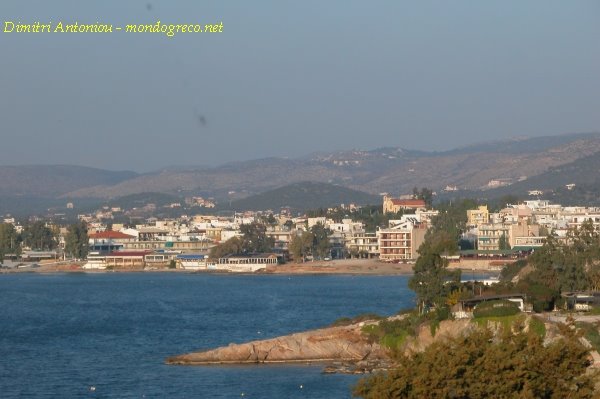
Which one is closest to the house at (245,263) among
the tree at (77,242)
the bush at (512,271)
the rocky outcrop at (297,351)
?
the tree at (77,242)

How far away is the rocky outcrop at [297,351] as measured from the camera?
32188 millimetres

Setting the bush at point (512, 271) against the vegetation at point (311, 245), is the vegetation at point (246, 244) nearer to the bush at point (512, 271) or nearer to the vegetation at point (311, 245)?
the vegetation at point (311, 245)

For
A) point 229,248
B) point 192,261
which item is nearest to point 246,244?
point 229,248

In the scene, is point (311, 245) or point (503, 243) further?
point (311, 245)

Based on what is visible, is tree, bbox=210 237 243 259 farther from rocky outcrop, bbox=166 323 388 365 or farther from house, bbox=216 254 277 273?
rocky outcrop, bbox=166 323 388 365

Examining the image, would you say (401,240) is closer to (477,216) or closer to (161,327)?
(477,216)

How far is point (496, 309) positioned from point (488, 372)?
558 inches

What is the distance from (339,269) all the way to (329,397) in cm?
5554

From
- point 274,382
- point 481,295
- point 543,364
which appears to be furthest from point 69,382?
point 543,364

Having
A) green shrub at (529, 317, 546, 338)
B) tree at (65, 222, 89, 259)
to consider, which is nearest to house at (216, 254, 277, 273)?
tree at (65, 222, 89, 259)

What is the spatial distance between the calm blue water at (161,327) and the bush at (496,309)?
150 inches

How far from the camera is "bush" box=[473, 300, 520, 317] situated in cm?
3220

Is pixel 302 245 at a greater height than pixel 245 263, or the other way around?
pixel 302 245

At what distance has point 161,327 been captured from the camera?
42281 mm
